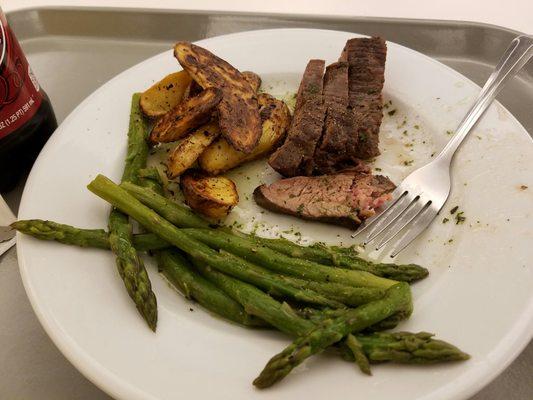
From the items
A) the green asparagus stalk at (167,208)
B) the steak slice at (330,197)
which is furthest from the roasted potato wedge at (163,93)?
the steak slice at (330,197)

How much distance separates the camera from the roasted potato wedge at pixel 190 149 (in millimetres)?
2223

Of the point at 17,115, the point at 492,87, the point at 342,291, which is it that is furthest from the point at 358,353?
the point at 17,115

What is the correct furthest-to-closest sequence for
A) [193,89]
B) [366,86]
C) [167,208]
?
[366,86] → [193,89] → [167,208]

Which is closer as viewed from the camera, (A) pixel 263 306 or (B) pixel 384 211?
(A) pixel 263 306

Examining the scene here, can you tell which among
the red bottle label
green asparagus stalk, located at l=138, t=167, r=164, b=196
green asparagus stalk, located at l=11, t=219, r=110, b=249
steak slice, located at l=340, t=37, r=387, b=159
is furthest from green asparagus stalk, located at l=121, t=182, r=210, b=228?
steak slice, located at l=340, t=37, r=387, b=159

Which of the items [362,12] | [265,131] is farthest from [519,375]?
[362,12]

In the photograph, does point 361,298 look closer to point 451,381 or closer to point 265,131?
point 451,381

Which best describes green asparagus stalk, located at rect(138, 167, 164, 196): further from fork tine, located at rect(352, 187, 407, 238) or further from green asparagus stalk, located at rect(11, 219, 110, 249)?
fork tine, located at rect(352, 187, 407, 238)

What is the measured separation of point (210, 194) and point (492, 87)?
60.1 inches

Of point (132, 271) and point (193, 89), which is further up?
point (193, 89)

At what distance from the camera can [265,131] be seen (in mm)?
2395

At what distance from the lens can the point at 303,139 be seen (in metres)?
2.35

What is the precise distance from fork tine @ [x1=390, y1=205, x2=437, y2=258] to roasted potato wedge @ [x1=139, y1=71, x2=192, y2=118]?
1309mm

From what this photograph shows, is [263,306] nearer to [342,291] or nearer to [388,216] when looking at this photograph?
[342,291]
